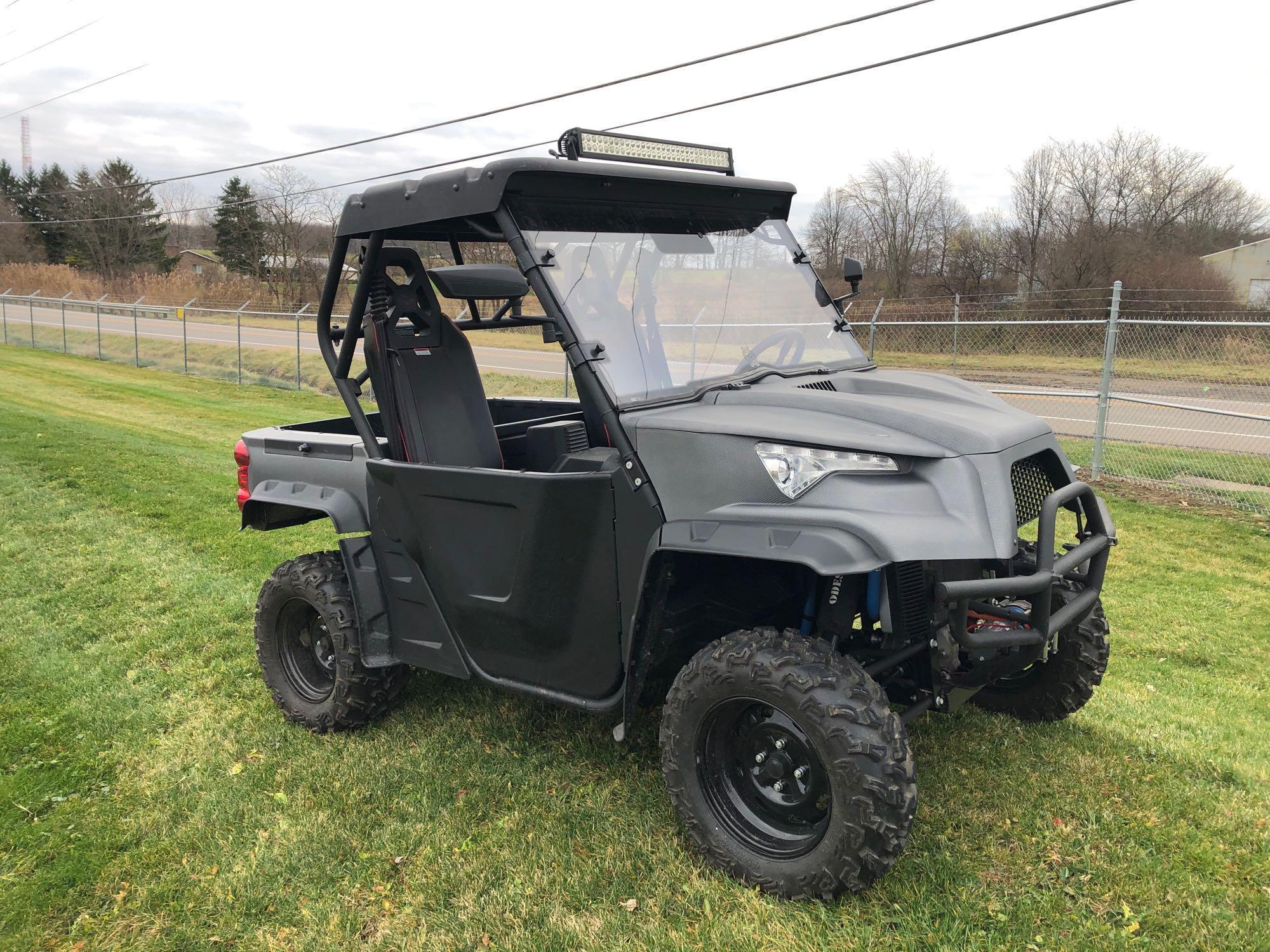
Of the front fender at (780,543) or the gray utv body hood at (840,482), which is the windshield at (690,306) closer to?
the gray utv body hood at (840,482)

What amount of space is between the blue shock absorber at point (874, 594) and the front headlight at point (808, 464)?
0.46m

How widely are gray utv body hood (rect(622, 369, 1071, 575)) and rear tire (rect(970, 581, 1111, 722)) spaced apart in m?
1.03

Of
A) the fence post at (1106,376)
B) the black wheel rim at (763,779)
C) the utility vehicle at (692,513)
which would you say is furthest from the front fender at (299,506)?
the fence post at (1106,376)

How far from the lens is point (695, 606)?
3.32 m

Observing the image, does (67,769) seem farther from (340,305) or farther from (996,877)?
(996,877)

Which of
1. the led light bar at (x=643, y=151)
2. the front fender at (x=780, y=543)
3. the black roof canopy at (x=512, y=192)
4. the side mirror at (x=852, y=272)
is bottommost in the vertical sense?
the front fender at (x=780, y=543)

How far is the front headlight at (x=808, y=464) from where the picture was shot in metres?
2.78

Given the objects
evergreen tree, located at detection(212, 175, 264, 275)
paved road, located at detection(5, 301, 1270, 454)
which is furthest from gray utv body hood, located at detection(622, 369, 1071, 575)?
evergreen tree, located at detection(212, 175, 264, 275)

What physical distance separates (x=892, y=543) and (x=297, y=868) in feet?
7.31

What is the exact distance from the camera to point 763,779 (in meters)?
2.99

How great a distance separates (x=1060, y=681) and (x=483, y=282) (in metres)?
2.78

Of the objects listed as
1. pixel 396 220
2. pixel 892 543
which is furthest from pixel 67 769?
pixel 892 543

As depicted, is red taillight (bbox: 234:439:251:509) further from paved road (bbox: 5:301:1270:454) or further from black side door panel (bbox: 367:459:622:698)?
paved road (bbox: 5:301:1270:454)

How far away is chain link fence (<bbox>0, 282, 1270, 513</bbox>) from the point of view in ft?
32.1
